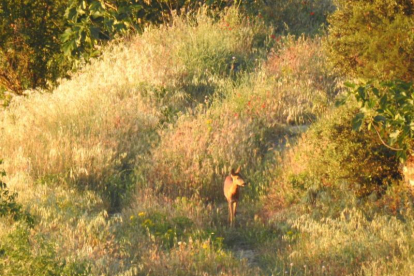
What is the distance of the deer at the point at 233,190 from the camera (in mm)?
7244

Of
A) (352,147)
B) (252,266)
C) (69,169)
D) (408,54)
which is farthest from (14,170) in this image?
(408,54)

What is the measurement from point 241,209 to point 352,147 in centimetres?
147

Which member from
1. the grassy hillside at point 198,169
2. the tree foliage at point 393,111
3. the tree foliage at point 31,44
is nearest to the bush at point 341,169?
the grassy hillside at point 198,169

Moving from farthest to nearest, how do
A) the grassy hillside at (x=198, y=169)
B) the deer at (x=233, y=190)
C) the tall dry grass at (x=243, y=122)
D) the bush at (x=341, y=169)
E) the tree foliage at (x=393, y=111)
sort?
the tall dry grass at (x=243, y=122) → the bush at (x=341, y=169) → the deer at (x=233, y=190) → the tree foliage at (x=393, y=111) → the grassy hillside at (x=198, y=169)

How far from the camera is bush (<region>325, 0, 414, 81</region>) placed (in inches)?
301

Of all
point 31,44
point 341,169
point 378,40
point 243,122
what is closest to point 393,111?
point 341,169

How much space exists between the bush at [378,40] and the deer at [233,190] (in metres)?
1.99

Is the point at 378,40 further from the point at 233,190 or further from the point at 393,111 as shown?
the point at 233,190

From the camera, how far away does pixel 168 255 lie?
635 centimetres

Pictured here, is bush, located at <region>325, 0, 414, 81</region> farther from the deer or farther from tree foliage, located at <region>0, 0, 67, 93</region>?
tree foliage, located at <region>0, 0, 67, 93</region>

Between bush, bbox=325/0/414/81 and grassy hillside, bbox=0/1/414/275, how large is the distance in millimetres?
552

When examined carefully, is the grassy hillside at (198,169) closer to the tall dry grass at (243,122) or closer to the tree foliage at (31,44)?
the tall dry grass at (243,122)

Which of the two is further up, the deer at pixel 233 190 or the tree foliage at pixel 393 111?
the tree foliage at pixel 393 111

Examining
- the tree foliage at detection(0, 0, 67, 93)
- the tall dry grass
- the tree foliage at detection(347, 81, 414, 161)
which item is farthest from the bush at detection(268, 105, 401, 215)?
the tree foliage at detection(0, 0, 67, 93)
